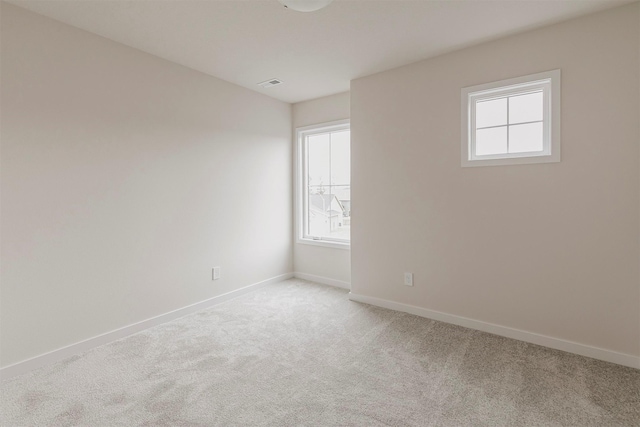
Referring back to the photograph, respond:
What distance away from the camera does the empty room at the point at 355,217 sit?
2.07 m

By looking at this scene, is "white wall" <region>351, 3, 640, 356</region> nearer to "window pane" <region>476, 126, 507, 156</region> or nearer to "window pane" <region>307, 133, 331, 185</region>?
"window pane" <region>476, 126, 507, 156</region>

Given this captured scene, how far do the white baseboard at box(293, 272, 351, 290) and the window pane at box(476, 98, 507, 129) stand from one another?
2.41m

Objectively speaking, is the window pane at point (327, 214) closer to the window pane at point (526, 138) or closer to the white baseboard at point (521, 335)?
the white baseboard at point (521, 335)

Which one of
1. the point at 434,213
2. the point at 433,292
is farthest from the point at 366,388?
the point at 434,213

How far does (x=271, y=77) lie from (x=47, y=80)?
1.97 metres

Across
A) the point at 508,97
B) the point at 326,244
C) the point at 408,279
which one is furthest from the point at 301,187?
the point at 508,97

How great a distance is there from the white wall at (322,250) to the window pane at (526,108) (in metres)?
1.89

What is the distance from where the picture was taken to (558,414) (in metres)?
1.82

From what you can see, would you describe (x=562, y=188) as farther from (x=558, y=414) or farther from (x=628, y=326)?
(x=558, y=414)

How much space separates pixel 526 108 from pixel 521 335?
1922 millimetres

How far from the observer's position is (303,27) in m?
2.51

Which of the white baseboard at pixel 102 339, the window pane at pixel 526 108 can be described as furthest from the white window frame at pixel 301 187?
the window pane at pixel 526 108

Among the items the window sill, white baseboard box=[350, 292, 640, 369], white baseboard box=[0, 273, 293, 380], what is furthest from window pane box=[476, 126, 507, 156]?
white baseboard box=[0, 273, 293, 380]

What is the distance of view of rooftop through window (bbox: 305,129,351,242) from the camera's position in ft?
14.0
